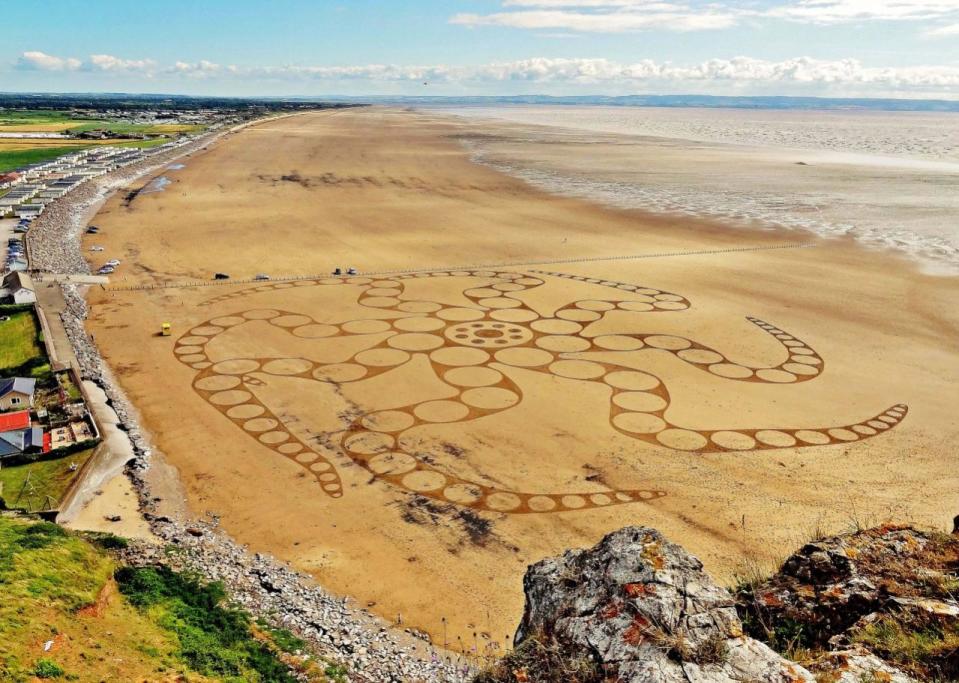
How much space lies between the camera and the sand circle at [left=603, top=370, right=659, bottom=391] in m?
35.7

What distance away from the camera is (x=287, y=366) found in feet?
124

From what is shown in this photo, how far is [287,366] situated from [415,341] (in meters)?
8.29

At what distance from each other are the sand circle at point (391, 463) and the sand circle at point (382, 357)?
10015mm

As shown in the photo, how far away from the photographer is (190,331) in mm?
43406

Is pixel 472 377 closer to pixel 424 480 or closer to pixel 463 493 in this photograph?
pixel 424 480

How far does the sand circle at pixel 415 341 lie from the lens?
40844mm

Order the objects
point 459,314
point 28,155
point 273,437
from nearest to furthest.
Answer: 1. point 273,437
2. point 459,314
3. point 28,155

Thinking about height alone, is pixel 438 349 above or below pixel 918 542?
below

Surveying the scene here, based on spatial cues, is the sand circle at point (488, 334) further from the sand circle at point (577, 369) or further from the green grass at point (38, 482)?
the green grass at point (38, 482)

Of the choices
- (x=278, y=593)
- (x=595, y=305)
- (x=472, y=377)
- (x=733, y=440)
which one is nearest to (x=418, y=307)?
(x=472, y=377)

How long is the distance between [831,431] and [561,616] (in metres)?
25.2

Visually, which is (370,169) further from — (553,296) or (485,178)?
(553,296)

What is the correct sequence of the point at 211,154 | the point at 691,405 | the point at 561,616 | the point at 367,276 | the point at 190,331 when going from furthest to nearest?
the point at 211,154, the point at 367,276, the point at 190,331, the point at 691,405, the point at 561,616

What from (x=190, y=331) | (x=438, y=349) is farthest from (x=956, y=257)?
(x=190, y=331)
